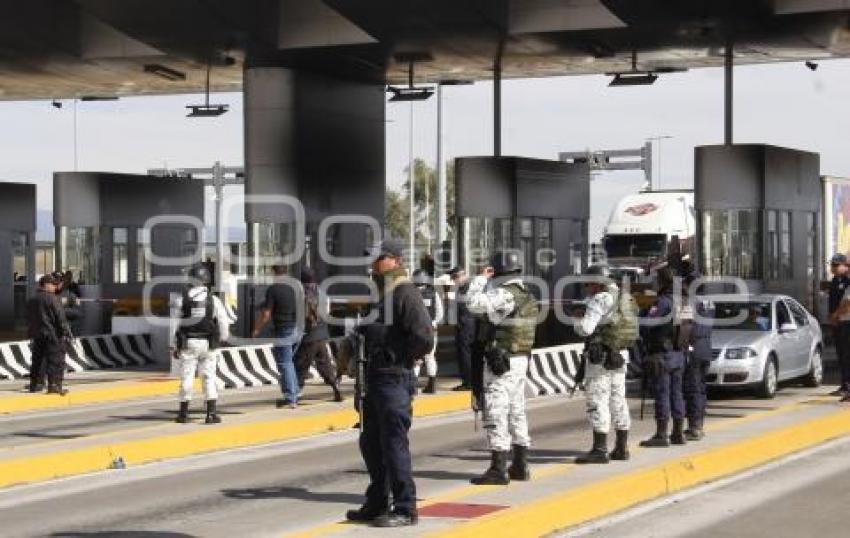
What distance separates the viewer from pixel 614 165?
68.3m

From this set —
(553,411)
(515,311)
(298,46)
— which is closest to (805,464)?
(515,311)

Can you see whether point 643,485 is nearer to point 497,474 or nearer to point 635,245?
point 497,474

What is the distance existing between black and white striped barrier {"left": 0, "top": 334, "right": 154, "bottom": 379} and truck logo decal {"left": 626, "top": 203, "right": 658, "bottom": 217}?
19.2 m

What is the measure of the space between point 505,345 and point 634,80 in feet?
64.6

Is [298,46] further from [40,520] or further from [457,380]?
[40,520]

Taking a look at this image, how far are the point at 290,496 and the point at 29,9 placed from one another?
685 inches

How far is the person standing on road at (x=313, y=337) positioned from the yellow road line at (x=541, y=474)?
5009mm

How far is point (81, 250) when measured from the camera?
36.7 metres

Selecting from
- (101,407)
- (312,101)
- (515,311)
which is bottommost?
(101,407)

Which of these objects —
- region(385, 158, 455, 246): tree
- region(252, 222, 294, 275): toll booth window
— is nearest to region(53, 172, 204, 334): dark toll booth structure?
region(252, 222, 294, 275): toll booth window

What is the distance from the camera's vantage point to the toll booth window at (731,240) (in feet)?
99.0

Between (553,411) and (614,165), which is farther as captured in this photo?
(614,165)

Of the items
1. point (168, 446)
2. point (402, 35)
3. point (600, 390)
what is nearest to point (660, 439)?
point (600, 390)

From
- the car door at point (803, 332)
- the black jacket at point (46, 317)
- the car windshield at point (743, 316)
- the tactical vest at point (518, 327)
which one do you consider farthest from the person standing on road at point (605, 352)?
the black jacket at point (46, 317)
